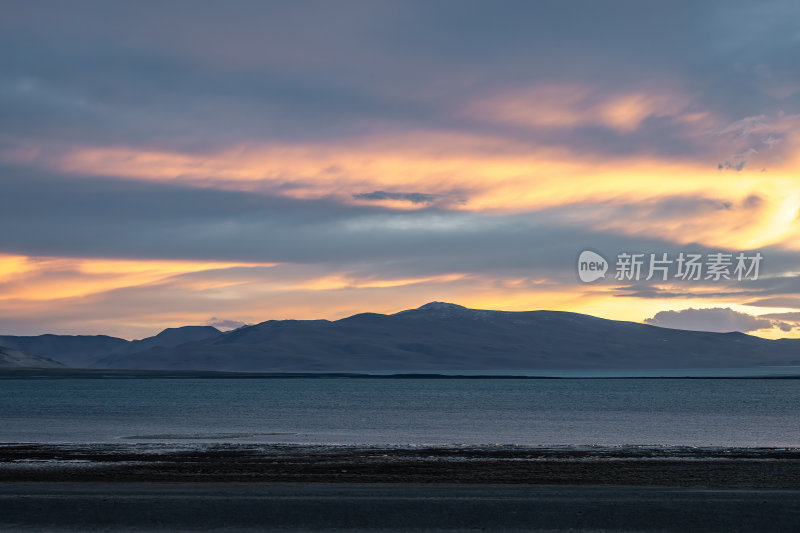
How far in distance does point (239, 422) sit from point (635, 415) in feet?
127

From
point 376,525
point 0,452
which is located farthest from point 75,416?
point 376,525

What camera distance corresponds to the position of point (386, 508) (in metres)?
21.5

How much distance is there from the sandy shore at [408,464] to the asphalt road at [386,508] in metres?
2.76

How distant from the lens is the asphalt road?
63.5ft

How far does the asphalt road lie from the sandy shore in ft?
9.06

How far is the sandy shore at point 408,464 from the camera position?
28641mm

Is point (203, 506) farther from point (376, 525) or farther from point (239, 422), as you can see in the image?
point (239, 422)

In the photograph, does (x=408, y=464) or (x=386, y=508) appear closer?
(x=386, y=508)

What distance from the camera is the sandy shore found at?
94.0 ft

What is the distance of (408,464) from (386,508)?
1255 cm

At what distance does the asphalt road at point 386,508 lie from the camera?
762 inches

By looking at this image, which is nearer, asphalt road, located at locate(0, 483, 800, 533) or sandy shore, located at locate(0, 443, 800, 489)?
asphalt road, located at locate(0, 483, 800, 533)

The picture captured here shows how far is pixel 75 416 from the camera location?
269ft

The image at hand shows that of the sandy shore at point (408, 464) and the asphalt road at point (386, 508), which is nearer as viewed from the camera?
the asphalt road at point (386, 508)
